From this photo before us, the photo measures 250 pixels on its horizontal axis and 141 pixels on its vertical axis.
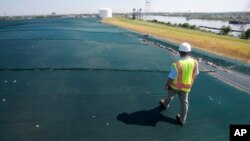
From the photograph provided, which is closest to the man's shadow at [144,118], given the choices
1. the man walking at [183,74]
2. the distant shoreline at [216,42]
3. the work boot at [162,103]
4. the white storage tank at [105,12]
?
the work boot at [162,103]

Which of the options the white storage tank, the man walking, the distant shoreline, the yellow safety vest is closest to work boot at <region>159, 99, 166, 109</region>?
the man walking

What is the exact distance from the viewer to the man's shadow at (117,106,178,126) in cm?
483

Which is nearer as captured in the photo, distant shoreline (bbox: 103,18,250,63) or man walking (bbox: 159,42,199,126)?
man walking (bbox: 159,42,199,126)

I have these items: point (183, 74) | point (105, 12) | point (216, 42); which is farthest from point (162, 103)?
point (105, 12)

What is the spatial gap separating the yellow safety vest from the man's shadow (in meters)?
0.80

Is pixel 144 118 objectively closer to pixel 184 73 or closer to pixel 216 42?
pixel 184 73

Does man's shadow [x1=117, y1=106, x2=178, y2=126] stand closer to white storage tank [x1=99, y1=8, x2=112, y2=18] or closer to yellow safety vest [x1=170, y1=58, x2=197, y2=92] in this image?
yellow safety vest [x1=170, y1=58, x2=197, y2=92]

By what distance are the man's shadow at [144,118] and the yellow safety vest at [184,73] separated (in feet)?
2.64

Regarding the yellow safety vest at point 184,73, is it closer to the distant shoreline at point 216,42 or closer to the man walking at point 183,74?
the man walking at point 183,74

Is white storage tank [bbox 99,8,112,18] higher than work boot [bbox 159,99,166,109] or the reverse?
higher

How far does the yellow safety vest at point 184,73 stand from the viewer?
449cm

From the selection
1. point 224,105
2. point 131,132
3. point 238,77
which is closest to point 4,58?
point 131,132

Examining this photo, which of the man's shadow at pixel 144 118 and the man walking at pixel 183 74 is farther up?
the man walking at pixel 183 74

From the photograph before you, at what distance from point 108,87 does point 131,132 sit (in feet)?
8.17
